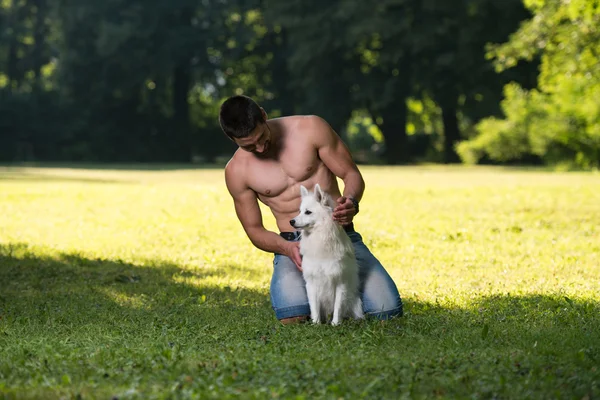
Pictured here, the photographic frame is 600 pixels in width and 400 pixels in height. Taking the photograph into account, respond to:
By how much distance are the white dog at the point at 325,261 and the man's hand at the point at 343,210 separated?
5 cm

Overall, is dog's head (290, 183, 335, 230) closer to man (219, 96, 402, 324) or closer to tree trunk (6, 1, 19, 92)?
man (219, 96, 402, 324)

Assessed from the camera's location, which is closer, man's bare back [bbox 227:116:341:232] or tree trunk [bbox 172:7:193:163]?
man's bare back [bbox 227:116:341:232]

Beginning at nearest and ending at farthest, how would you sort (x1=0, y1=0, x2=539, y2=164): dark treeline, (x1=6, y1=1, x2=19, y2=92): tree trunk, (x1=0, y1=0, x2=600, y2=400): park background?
1. (x1=0, y1=0, x2=600, y2=400): park background
2. (x1=0, y1=0, x2=539, y2=164): dark treeline
3. (x1=6, y1=1, x2=19, y2=92): tree trunk

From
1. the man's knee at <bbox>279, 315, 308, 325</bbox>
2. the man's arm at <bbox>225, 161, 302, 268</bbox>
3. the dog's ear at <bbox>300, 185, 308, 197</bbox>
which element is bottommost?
the man's knee at <bbox>279, 315, 308, 325</bbox>

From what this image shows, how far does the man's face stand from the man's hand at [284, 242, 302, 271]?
0.81 meters

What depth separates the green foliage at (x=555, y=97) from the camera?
2580cm

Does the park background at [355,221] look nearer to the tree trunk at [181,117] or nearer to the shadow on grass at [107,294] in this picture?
the shadow on grass at [107,294]

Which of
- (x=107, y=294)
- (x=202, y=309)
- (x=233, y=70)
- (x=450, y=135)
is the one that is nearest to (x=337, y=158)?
(x=202, y=309)

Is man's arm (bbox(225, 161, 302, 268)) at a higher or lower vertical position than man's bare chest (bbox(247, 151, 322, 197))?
lower

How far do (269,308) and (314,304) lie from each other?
1864 mm

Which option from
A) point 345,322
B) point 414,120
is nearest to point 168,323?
point 345,322

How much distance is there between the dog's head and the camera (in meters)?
7.18

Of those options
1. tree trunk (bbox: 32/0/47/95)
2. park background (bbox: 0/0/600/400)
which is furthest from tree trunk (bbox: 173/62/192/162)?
tree trunk (bbox: 32/0/47/95)

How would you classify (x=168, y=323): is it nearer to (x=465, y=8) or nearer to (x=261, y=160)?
(x=261, y=160)
